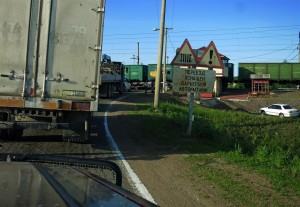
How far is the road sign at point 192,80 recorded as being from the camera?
47.4 feet

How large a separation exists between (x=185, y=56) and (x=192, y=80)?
810 mm

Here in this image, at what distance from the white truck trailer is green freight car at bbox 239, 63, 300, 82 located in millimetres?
58611

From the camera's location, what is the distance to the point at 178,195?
6.98 metres

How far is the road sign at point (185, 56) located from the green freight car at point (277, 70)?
175ft

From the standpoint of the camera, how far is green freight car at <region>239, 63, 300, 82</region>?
6650 centimetres

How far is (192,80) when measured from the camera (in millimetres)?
14734

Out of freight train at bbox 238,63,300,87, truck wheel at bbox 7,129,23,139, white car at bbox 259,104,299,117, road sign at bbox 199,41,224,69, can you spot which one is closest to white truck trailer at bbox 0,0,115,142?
truck wheel at bbox 7,129,23,139

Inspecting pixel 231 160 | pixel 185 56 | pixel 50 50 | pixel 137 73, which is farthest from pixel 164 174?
pixel 137 73

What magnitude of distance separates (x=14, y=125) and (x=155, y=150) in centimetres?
358

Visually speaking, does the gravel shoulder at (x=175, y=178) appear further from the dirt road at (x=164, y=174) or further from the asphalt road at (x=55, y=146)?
the asphalt road at (x=55, y=146)

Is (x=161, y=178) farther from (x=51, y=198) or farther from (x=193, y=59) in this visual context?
(x=193, y=59)

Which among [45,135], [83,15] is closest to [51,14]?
[83,15]

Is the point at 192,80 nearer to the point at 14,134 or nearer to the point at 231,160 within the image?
the point at 231,160

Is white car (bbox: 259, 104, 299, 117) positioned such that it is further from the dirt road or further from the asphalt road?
the asphalt road
